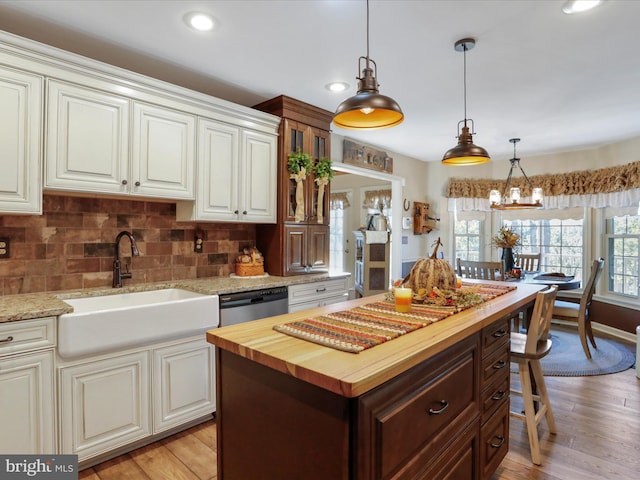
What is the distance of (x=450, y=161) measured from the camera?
105 inches

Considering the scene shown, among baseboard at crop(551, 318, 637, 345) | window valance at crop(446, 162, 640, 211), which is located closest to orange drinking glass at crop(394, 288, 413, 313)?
baseboard at crop(551, 318, 637, 345)

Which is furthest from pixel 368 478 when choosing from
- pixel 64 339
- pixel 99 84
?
pixel 99 84

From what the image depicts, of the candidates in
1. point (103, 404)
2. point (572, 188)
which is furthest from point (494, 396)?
point (572, 188)

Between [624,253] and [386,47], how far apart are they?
4387 millimetres

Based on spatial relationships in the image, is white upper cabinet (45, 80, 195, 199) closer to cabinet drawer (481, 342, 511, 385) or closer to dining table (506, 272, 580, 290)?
cabinet drawer (481, 342, 511, 385)

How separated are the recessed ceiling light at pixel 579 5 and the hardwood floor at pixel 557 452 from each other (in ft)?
8.26

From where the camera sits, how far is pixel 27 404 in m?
1.89

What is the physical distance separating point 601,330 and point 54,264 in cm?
604

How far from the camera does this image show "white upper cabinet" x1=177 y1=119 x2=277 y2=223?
2879mm

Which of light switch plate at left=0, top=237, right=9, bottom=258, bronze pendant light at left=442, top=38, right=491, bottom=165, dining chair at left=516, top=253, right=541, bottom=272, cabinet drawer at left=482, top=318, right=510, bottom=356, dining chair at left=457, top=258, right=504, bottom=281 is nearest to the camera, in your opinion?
cabinet drawer at left=482, top=318, right=510, bottom=356

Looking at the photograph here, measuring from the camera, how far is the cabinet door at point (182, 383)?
236 cm

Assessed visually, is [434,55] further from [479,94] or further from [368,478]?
[368,478]

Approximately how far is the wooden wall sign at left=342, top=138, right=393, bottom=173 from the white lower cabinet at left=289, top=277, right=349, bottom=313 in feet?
5.24

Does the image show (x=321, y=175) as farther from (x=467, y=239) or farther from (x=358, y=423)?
(x=467, y=239)
